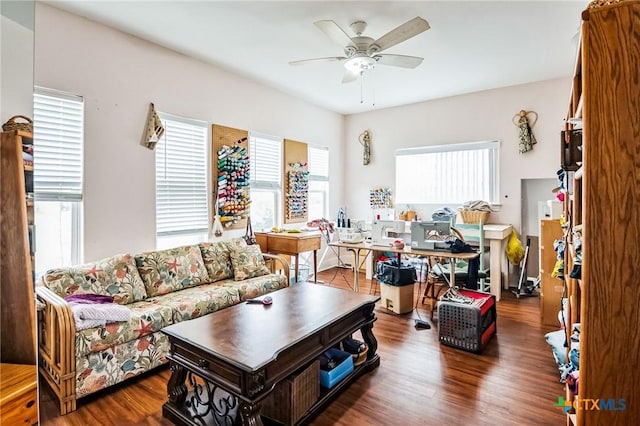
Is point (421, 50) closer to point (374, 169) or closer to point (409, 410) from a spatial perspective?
point (374, 169)

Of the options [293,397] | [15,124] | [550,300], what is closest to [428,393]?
[293,397]

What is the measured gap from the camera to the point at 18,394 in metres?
0.95

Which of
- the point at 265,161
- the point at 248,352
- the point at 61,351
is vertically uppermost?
the point at 265,161

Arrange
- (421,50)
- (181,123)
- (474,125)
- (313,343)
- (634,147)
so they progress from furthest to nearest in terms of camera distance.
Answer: (474,125) → (181,123) → (421,50) → (313,343) → (634,147)

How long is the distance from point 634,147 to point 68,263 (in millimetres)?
3660

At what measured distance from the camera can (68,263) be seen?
2822 millimetres

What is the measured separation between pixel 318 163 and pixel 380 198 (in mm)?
1243

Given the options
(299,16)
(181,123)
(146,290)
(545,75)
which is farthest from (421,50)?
(146,290)

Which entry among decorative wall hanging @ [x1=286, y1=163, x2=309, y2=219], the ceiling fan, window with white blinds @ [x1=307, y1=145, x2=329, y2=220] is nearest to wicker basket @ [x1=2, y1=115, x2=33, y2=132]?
the ceiling fan

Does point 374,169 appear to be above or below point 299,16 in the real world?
below

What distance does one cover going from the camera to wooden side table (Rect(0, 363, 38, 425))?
2.97 feet

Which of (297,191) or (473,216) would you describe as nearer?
(473,216)

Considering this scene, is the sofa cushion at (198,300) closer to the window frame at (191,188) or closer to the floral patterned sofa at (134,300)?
the floral patterned sofa at (134,300)

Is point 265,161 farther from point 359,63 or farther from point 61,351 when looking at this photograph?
point 61,351
